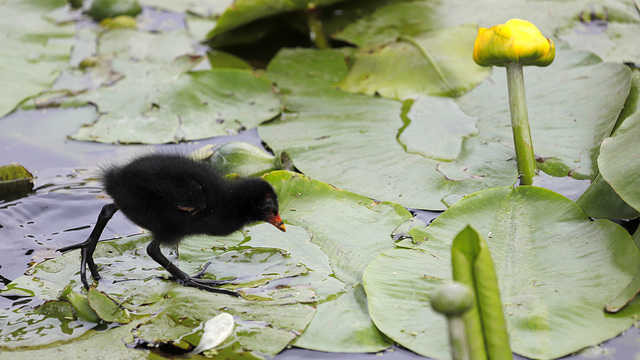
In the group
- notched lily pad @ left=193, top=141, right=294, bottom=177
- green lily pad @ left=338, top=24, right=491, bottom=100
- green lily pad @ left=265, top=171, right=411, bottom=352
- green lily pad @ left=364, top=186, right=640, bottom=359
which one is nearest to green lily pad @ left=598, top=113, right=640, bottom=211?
green lily pad @ left=364, top=186, right=640, bottom=359

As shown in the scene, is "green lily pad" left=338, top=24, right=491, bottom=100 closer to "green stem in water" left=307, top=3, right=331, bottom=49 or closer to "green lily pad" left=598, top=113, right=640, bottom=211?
"green stem in water" left=307, top=3, right=331, bottom=49

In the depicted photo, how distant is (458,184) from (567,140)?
632 millimetres

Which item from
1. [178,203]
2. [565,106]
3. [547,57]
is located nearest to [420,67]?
[565,106]

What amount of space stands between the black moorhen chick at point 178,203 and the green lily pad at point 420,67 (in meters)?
1.52

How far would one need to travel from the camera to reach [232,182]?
8.05 feet

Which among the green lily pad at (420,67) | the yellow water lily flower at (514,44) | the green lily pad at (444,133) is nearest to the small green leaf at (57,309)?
the green lily pad at (444,133)

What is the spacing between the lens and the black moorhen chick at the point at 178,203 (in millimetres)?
2221

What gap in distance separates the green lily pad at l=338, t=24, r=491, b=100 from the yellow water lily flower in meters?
1.03

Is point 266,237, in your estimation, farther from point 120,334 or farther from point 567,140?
point 567,140

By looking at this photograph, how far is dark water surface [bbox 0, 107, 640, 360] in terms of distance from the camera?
193 centimetres

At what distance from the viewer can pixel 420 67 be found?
3.66 m

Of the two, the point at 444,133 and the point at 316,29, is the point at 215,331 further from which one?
the point at 316,29

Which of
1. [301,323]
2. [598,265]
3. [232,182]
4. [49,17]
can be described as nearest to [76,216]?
[232,182]

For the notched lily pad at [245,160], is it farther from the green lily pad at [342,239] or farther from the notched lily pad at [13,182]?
the notched lily pad at [13,182]
